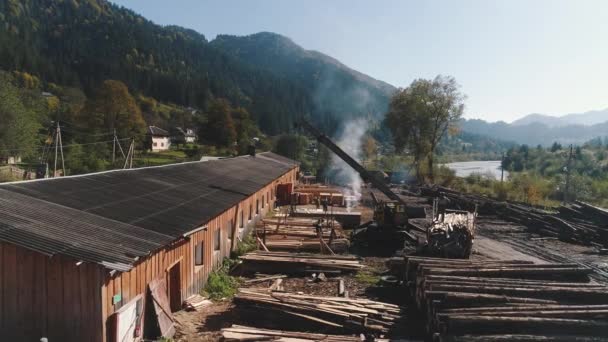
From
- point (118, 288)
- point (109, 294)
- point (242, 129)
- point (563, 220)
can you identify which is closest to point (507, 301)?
Answer: point (118, 288)

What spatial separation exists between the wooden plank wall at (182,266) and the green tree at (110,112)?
51.0 m

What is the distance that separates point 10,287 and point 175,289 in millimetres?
4082

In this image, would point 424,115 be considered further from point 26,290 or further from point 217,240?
point 26,290

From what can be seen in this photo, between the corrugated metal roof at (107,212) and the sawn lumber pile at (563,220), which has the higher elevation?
the corrugated metal roof at (107,212)

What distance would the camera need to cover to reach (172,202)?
13.2 meters

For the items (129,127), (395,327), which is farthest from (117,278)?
(129,127)

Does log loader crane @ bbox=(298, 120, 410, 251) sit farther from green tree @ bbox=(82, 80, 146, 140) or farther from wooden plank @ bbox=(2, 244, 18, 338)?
green tree @ bbox=(82, 80, 146, 140)

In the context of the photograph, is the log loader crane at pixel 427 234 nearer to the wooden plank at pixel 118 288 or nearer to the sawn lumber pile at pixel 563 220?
the sawn lumber pile at pixel 563 220

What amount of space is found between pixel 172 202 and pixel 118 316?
228 inches

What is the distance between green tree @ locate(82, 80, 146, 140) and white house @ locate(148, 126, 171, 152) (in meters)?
13.9

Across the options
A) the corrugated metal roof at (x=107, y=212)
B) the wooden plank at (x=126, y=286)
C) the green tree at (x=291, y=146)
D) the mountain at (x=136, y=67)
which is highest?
the mountain at (x=136, y=67)

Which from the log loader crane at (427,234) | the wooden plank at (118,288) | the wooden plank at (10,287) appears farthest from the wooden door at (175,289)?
the log loader crane at (427,234)

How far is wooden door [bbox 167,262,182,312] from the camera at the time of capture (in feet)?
35.7

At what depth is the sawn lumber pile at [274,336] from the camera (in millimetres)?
9352
